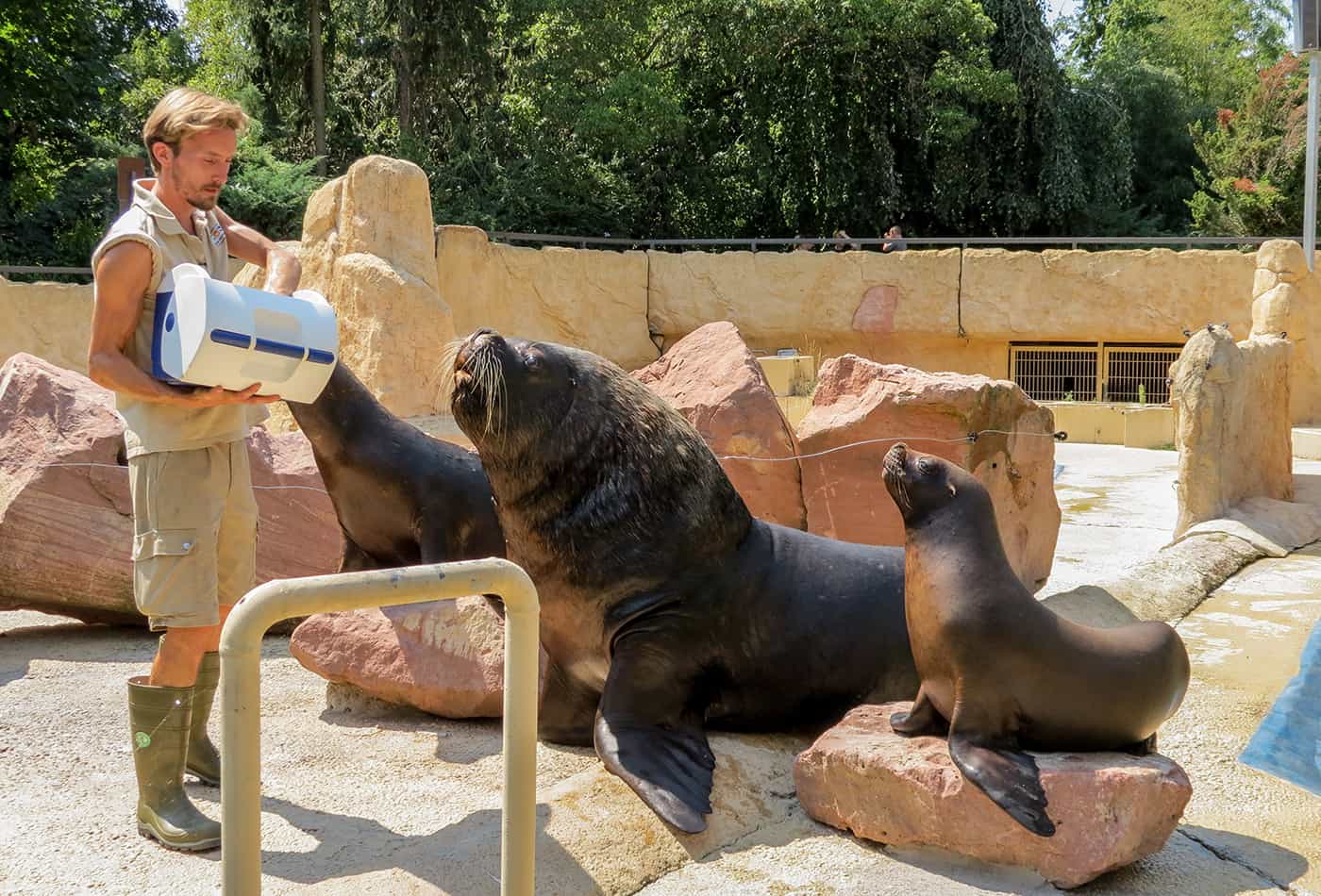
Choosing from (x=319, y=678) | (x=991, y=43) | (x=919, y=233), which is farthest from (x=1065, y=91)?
(x=319, y=678)

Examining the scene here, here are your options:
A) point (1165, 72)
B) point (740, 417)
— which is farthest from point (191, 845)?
point (1165, 72)

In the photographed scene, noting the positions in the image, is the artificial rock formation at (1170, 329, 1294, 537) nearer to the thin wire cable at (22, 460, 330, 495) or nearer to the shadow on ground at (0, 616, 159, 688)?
the thin wire cable at (22, 460, 330, 495)

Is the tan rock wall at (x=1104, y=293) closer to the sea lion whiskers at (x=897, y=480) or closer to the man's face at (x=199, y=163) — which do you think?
the sea lion whiskers at (x=897, y=480)

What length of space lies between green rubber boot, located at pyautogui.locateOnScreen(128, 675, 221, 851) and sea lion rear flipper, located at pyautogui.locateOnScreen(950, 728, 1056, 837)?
1.66m

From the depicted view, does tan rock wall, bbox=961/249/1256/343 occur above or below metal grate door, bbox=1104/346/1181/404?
above

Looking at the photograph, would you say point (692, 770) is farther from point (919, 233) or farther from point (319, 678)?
point (919, 233)

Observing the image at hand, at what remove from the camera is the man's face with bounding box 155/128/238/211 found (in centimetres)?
277

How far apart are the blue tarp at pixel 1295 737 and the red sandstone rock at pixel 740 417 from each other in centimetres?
209

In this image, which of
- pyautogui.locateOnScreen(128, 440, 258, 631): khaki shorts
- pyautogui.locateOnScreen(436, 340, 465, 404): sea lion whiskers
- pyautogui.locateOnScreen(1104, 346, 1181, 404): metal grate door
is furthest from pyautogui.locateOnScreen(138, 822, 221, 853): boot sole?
pyautogui.locateOnScreen(1104, 346, 1181, 404): metal grate door

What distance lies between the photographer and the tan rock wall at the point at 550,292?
48.5 feet

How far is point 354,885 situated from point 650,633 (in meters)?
1.00

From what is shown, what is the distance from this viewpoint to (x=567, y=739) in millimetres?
3480

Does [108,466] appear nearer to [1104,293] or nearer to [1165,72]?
[1104,293]

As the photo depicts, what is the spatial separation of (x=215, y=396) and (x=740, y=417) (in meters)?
2.97
